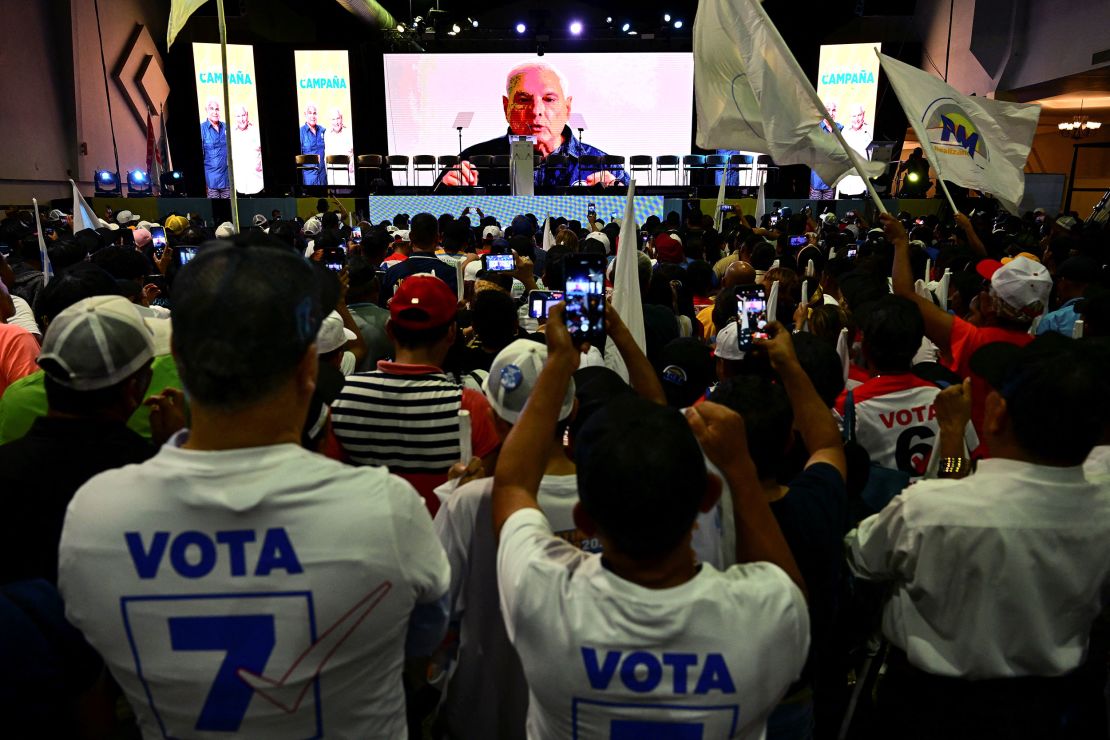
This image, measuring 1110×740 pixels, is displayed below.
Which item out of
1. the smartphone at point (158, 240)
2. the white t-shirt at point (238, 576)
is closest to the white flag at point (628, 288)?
the white t-shirt at point (238, 576)

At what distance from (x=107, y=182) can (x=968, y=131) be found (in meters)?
16.7

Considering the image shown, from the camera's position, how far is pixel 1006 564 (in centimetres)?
164

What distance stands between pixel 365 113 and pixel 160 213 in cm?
767

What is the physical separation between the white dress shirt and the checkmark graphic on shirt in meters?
1.10

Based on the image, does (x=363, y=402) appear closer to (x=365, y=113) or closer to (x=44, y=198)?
(x=44, y=198)

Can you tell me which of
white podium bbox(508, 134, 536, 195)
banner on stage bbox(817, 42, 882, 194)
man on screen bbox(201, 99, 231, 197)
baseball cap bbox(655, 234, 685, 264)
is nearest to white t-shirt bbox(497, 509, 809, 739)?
baseball cap bbox(655, 234, 685, 264)

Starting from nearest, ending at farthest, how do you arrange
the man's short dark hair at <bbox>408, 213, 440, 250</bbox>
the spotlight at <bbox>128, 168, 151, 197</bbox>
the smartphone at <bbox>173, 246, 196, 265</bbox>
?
the smartphone at <bbox>173, 246, 196, 265</bbox> < the man's short dark hair at <bbox>408, 213, 440, 250</bbox> < the spotlight at <bbox>128, 168, 151, 197</bbox>

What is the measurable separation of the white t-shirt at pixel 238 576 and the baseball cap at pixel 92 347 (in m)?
0.62

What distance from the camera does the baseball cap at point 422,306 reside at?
8.50 ft

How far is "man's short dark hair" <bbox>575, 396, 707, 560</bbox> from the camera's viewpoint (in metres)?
1.23

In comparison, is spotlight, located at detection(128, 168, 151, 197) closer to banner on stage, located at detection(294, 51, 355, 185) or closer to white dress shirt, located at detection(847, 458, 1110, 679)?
banner on stage, located at detection(294, 51, 355, 185)

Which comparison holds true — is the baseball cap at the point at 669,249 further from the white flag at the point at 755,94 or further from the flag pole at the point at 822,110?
the flag pole at the point at 822,110

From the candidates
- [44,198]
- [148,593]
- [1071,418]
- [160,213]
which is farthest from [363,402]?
[44,198]

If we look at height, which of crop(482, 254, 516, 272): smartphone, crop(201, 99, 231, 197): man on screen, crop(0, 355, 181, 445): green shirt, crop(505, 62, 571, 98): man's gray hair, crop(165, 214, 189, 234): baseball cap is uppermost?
crop(505, 62, 571, 98): man's gray hair
